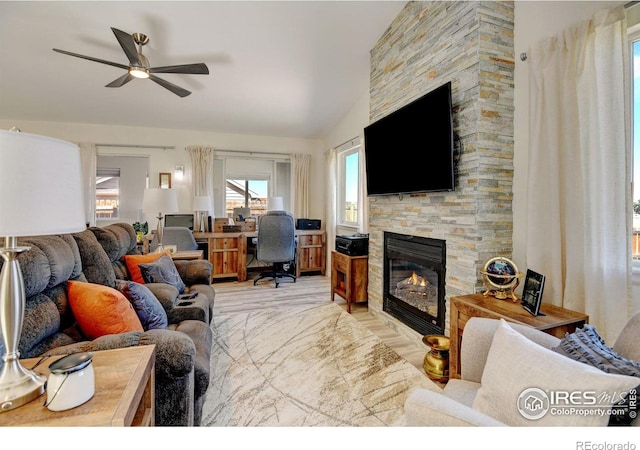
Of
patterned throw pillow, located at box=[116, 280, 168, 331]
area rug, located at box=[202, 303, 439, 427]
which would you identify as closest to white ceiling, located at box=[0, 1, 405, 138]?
patterned throw pillow, located at box=[116, 280, 168, 331]

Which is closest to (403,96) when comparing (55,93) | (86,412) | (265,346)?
(265,346)

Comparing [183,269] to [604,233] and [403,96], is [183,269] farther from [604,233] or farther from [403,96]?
[604,233]

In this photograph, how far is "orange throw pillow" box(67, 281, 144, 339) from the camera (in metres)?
1.36

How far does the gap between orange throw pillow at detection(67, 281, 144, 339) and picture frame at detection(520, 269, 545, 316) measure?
2.08 metres

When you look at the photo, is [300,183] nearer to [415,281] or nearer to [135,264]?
[415,281]

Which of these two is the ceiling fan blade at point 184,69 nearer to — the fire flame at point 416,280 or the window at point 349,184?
the window at point 349,184

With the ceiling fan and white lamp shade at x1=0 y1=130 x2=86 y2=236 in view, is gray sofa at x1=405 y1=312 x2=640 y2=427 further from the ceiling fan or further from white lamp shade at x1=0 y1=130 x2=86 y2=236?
the ceiling fan

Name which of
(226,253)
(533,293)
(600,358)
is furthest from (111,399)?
(226,253)

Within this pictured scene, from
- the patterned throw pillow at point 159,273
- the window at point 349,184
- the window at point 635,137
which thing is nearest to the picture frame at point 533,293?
the window at point 635,137

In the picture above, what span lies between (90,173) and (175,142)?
1.37 meters

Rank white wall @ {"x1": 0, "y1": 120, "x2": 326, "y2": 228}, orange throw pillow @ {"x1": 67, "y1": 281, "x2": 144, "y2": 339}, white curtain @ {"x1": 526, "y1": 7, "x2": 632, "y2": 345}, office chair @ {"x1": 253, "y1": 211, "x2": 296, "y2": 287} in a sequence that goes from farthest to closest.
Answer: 1. white wall @ {"x1": 0, "y1": 120, "x2": 326, "y2": 228}
2. office chair @ {"x1": 253, "y1": 211, "x2": 296, "y2": 287}
3. white curtain @ {"x1": 526, "y1": 7, "x2": 632, "y2": 345}
4. orange throw pillow @ {"x1": 67, "y1": 281, "x2": 144, "y2": 339}

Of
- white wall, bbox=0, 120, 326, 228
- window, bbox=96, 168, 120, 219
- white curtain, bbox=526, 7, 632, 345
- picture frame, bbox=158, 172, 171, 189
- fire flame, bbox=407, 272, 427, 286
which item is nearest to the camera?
white curtain, bbox=526, 7, 632, 345

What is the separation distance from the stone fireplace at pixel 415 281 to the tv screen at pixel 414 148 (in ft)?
1.62

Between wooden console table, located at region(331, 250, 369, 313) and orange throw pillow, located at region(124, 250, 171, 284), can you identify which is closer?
orange throw pillow, located at region(124, 250, 171, 284)
